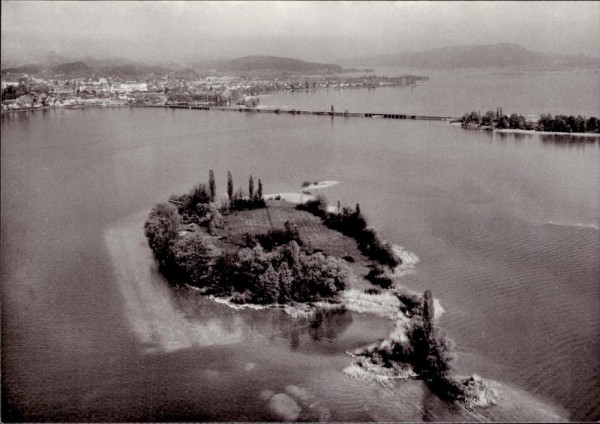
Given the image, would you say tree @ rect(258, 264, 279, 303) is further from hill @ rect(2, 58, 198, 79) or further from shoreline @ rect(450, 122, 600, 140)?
hill @ rect(2, 58, 198, 79)

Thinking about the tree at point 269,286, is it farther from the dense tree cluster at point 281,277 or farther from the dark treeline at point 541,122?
the dark treeline at point 541,122

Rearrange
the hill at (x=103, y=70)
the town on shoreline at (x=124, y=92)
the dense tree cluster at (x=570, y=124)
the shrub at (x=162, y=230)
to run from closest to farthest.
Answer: the shrub at (x=162, y=230) → the dense tree cluster at (x=570, y=124) → the town on shoreline at (x=124, y=92) → the hill at (x=103, y=70)

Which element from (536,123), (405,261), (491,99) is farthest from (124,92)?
(405,261)

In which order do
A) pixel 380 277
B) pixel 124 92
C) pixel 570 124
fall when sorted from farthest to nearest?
pixel 124 92 → pixel 570 124 → pixel 380 277

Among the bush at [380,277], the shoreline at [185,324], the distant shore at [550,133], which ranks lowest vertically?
the shoreline at [185,324]

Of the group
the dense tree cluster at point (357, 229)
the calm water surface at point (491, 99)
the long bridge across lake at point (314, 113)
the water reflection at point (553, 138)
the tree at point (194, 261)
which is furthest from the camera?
the long bridge across lake at point (314, 113)

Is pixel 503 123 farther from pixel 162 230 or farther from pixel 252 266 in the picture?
pixel 252 266

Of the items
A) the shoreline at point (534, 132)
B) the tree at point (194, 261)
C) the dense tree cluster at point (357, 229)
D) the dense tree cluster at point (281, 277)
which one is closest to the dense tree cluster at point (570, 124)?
the shoreline at point (534, 132)
